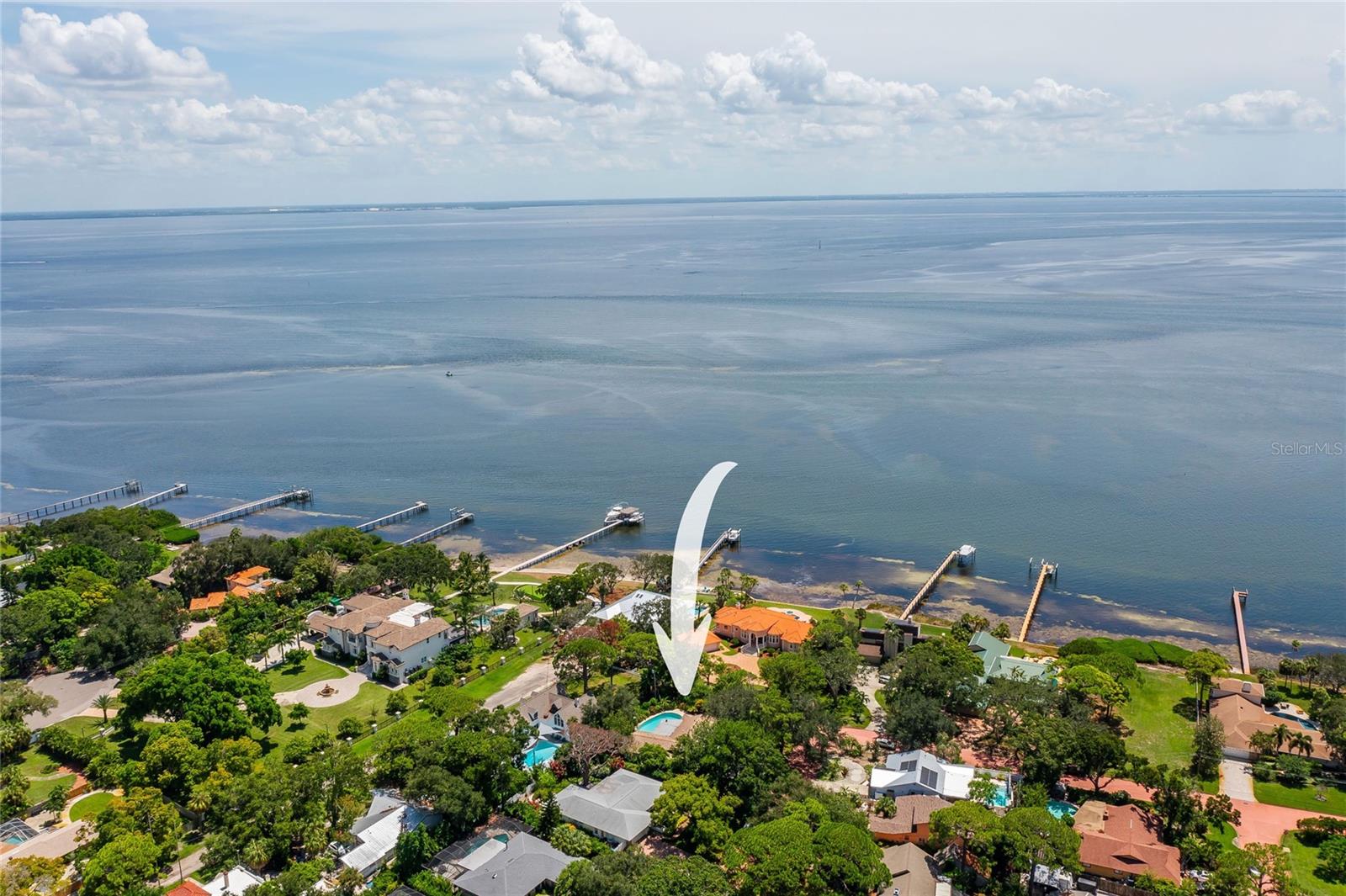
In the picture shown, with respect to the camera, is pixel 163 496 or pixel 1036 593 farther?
pixel 163 496

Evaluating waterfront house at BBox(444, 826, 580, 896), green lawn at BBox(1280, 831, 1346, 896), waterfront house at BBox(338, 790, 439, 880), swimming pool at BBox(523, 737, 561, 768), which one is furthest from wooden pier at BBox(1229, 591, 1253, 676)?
waterfront house at BBox(338, 790, 439, 880)

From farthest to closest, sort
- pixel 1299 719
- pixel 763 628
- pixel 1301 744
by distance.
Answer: pixel 763 628 < pixel 1299 719 < pixel 1301 744

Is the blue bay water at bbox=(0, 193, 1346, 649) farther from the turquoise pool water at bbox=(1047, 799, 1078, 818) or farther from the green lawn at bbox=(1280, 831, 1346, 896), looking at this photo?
the green lawn at bbox=(1280, 831, 1346, 896)

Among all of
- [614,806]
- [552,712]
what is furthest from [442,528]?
[614,806]

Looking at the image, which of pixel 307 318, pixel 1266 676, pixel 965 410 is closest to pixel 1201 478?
pixel 965 410

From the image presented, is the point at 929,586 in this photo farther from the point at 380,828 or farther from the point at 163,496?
the point at 163,496

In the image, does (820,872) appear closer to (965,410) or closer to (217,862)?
(217,862)
